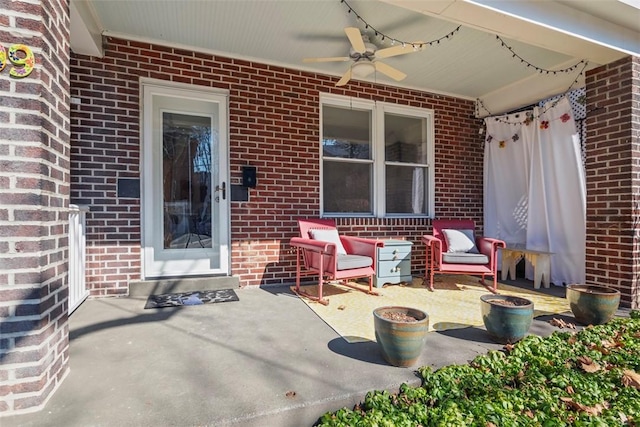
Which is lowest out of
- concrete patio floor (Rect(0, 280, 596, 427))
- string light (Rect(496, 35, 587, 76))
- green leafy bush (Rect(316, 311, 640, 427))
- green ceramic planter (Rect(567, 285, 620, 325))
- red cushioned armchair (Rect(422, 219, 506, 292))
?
green leafy bush (Rect(316, 311, 640, 427))

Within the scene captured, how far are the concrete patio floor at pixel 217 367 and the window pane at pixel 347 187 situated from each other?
1995 millimetres

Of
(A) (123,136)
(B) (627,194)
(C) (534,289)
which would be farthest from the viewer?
(C) (534,289)

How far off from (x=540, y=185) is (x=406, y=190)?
179 centimetres

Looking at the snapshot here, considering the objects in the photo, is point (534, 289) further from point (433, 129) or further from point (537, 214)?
point (433, 129)

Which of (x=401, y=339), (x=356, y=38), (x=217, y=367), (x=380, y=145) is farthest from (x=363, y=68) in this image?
(x=217, y=367)

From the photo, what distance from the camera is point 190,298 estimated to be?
11.3ft

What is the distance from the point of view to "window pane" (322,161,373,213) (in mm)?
4629

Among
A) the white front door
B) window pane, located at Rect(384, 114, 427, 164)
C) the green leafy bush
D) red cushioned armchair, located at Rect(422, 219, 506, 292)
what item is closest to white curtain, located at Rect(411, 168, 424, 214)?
window pane, located at Rect(384, 114, 427, 164)

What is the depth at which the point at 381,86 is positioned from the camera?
4.84m

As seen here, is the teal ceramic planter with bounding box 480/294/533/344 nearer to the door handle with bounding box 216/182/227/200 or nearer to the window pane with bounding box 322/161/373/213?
the window pane with bounding box 322/161/373/213

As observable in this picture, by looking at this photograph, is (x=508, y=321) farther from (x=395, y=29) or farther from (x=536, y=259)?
(x=395, y=29)

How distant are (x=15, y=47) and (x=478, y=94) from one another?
5543 mm

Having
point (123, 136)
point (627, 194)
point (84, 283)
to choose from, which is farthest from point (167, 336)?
point (627, 194)

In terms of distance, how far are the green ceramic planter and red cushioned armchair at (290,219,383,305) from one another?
1.85 m
